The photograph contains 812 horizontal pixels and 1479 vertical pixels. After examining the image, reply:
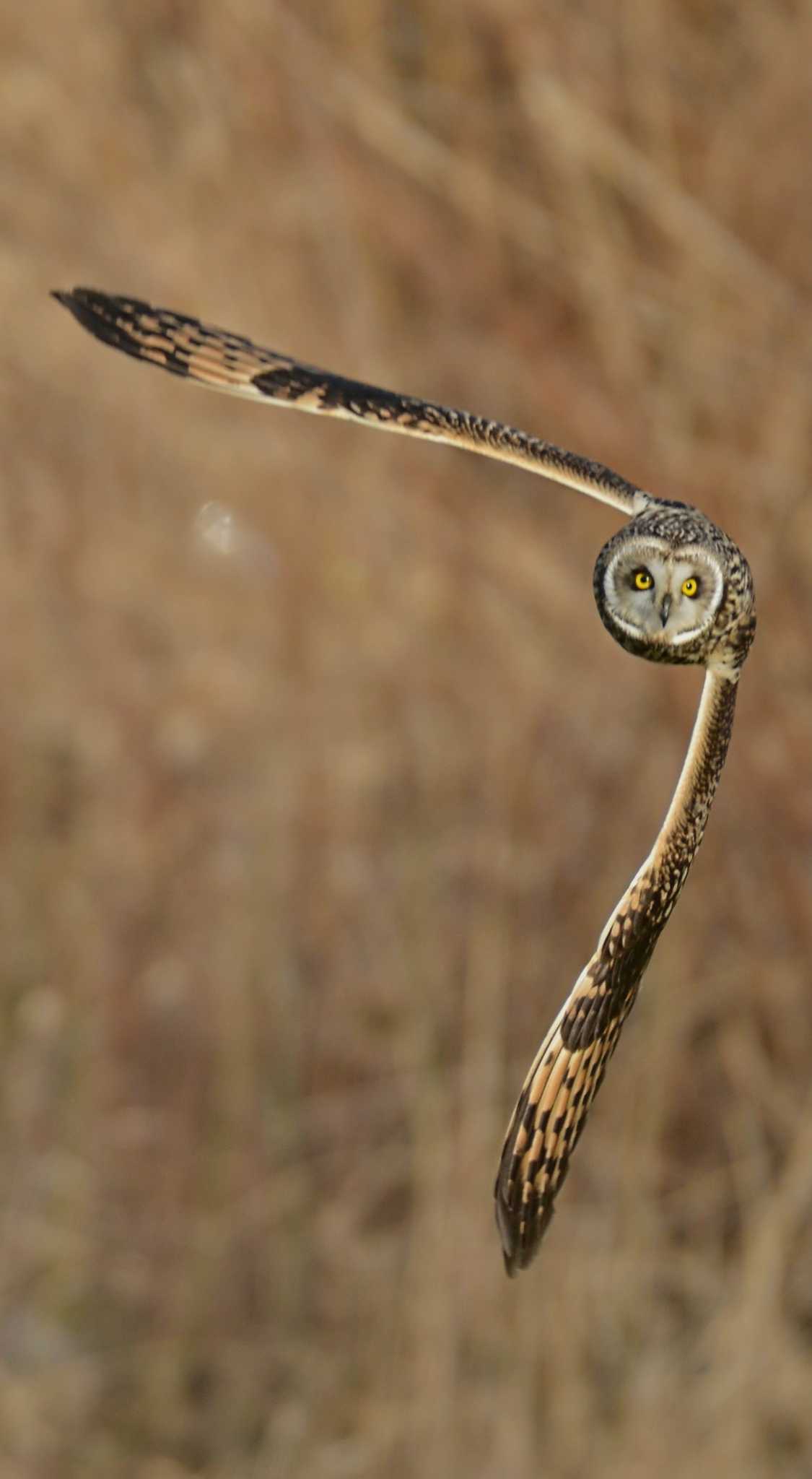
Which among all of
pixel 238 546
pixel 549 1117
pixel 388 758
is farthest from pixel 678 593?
pixel 238 546

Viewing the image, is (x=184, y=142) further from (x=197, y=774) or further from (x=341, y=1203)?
(x=341, y=1203)

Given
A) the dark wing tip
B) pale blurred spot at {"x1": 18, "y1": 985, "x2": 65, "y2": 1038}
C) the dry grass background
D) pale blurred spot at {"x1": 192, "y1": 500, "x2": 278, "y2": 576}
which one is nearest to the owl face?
the dark wing tip

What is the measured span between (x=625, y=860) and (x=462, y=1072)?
41 centimetres

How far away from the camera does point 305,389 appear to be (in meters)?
1.23

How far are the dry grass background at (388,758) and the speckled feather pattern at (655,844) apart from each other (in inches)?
73.3

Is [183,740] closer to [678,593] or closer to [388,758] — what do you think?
[388,758]

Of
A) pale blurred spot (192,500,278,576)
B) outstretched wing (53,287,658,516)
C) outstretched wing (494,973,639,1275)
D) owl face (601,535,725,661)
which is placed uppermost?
pale blurred spot (192,500,278,576)

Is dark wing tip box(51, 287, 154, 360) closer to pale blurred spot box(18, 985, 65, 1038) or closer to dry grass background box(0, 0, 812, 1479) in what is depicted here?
dry grass background box(0, 0, 812, 1479)

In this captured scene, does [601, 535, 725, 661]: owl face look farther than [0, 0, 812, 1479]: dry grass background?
No

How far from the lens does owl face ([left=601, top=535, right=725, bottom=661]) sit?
3.18 feet

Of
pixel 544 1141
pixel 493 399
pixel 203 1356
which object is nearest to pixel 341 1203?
pixel 203 1356

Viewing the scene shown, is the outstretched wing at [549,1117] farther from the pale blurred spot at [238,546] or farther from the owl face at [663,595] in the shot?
the pale blurred spot at [238,546]

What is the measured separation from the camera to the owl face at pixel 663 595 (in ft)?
3.18

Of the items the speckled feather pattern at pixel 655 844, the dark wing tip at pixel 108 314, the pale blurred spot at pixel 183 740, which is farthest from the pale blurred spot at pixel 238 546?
the speckled feather pattern at pixel 655 844
